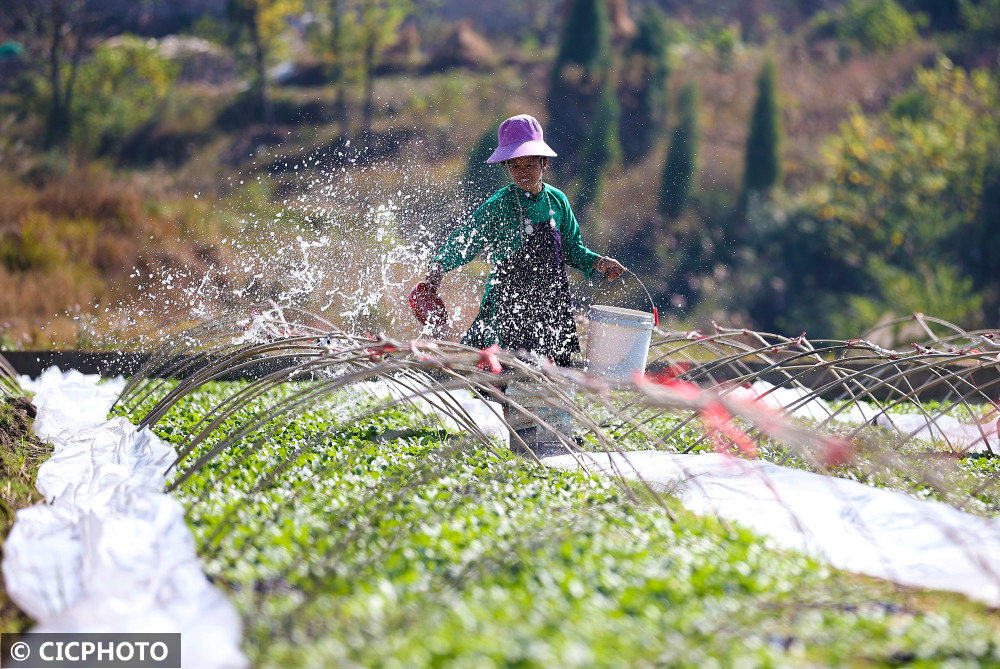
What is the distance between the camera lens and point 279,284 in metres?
8.88

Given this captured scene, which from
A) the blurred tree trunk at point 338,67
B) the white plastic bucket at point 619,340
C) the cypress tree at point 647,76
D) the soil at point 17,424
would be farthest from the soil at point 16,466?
the cypress tree at point 647,76

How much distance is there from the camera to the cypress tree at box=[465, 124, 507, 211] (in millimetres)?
9047

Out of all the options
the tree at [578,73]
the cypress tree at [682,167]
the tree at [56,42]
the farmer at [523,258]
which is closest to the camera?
the farmer at [523,258]

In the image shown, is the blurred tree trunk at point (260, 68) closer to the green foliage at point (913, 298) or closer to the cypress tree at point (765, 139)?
the cypress tree at point (765, 139)

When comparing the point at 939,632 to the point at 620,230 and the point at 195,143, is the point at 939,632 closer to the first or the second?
the point at 620,230

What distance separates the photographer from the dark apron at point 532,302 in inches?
173

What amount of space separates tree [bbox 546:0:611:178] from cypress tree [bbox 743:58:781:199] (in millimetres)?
2332

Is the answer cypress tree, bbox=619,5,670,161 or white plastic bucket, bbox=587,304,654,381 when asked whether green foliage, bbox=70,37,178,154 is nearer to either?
cypress tree, bbox=619,5,670,161

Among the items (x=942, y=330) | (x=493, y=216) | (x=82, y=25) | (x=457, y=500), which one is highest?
(x=82, y=25)

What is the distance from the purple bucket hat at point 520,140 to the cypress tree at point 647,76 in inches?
371

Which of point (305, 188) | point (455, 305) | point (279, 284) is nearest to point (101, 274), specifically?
point (279, 284)

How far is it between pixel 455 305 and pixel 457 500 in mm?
4619

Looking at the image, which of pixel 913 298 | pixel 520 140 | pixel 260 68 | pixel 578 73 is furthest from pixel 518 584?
pixel 260 68

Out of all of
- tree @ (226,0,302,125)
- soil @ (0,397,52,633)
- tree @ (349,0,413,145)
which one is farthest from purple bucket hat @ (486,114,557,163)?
tree @ (226,0,302,125)
